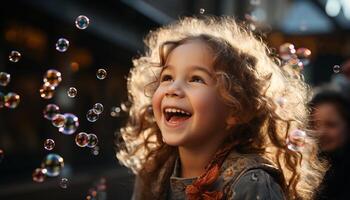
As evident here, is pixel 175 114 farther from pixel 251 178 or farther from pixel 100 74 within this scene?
pixel 100 74

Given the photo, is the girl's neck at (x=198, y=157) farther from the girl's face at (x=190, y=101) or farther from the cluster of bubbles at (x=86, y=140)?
the cluster of bubbles at (x=86, y=140)

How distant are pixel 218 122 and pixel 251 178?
32 cm

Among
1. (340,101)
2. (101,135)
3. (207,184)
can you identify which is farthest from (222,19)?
(101,135)

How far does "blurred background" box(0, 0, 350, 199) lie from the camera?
7426 mm

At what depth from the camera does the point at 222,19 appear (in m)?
2.88

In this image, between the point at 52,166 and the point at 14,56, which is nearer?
the point at 52,166

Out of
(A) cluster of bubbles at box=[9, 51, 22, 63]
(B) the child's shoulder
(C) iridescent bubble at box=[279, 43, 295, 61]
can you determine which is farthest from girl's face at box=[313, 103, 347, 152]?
(A) cluster of bubbles at box=[9, 51, 22, 63]

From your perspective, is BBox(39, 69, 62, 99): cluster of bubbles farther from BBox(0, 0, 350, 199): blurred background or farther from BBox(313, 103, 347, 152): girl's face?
BBox(313, 103, 347, 152): girl's face

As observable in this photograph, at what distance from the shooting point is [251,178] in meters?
2.13

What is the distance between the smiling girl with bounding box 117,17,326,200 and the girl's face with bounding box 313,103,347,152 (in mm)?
868

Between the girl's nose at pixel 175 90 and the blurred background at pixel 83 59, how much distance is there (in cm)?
81

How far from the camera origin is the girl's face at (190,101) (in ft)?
7.57

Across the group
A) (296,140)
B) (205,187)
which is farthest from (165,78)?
(296,140)

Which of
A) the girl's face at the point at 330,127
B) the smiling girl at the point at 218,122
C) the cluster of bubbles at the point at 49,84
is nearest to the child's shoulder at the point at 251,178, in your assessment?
the smiling girl at the point at 218,122
